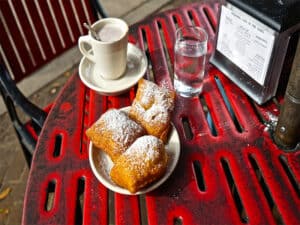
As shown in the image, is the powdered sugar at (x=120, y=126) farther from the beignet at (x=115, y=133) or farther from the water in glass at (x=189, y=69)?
the water in glass at (x=189, y=69)

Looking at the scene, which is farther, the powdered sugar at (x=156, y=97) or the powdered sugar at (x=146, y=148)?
the powdered sugar at (x=156, y=97)

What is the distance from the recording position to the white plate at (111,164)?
2.40ft

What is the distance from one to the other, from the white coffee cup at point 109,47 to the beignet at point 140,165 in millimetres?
275

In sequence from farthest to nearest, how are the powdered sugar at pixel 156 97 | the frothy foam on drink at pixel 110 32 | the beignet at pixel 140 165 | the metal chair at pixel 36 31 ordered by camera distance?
the metal chair at pixel 36 31
the frothy foam on drink at pixel 110 32
the powdered sugar at pixel 156 97
the beignet at pixel 140 165

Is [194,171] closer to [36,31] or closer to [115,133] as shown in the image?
[115,133]

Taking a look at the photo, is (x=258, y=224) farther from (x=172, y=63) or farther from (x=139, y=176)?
(x=172, y=63)

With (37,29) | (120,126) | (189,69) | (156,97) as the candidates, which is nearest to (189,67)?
(189,69)

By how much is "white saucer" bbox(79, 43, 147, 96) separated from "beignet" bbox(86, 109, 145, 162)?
0.16 metres

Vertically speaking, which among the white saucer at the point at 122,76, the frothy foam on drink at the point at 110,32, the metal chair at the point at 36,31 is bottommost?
the metal chair at the point at 36,31

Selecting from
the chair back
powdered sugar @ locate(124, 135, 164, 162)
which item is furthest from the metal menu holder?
the chair back

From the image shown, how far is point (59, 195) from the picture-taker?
0.76 m

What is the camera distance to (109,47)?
2.98 feet

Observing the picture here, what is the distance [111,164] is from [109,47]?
28 cm

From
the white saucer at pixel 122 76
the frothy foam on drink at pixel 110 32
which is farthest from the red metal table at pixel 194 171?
the frothy foam on drink at pixel 110 32
